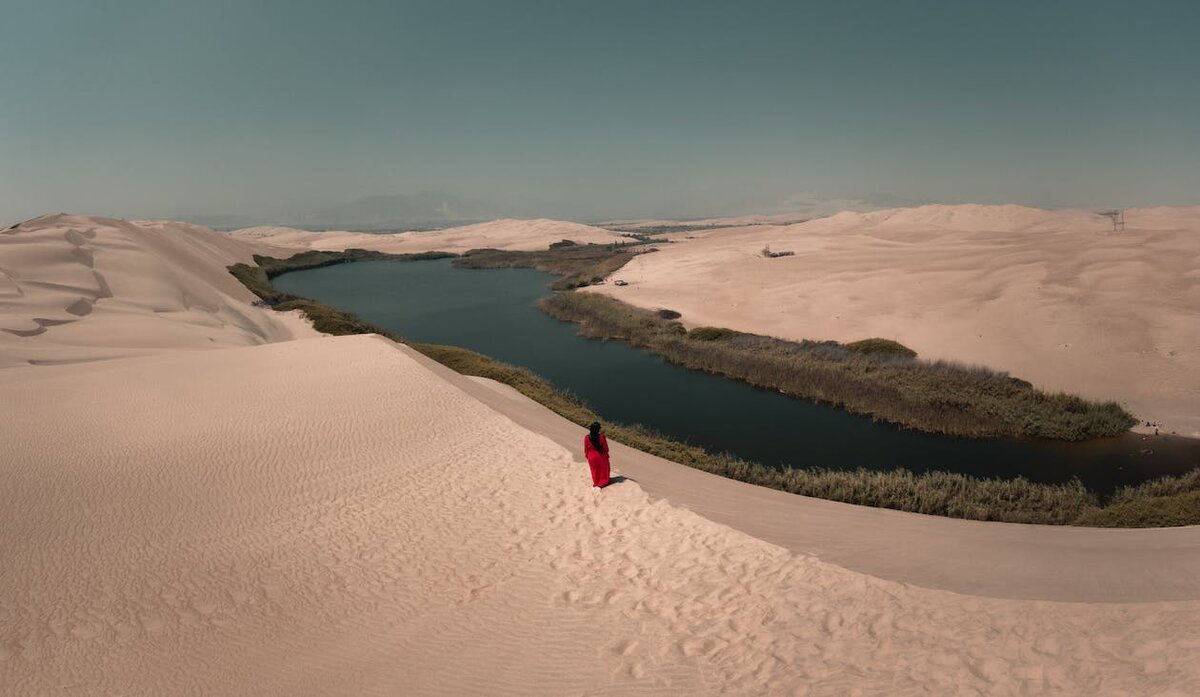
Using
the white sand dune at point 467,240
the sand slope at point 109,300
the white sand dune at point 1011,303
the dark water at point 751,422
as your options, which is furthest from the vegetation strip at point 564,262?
the sand slope at point 109,300

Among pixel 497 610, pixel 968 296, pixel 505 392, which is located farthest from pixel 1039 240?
pixel 497 610

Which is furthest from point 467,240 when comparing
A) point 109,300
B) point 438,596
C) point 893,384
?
point 438,596

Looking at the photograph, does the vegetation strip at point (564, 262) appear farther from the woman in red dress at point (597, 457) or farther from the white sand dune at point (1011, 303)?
the woman in red dress at point (597, 457)

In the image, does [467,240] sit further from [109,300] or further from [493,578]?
[493,578]

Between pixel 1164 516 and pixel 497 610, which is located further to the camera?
pixel 1164 516

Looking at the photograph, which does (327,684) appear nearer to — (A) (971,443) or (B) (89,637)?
(B) (89,637)

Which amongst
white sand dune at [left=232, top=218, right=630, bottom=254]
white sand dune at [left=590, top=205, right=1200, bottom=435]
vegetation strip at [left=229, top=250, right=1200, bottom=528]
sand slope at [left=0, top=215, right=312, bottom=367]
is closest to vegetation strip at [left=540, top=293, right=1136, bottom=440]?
white sand dune at [left=590, top=205, right=1200, bottom=435]
